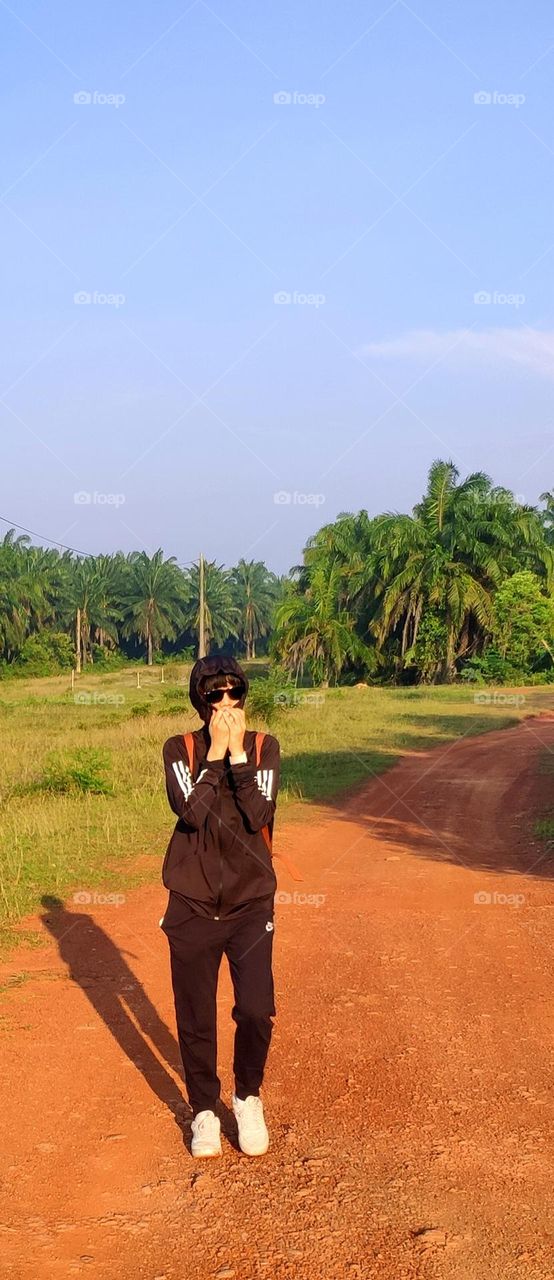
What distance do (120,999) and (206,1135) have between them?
2.12m

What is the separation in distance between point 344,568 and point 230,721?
46.1 metres

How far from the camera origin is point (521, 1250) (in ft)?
11.3

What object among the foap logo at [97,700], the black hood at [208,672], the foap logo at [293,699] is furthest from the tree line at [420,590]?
the black hood at [208,672]

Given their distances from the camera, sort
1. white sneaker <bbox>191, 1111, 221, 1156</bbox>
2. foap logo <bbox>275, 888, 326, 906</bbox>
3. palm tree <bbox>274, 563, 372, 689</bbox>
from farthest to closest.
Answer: palm tree <bbox>274, 563, 372, 689</bbox> < foap logo <bbox>275, 888, 326, 906</bbox> < white sneaker <bbox>191, 1111, 221, 1156</bbox>

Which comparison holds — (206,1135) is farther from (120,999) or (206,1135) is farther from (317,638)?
(317,638)

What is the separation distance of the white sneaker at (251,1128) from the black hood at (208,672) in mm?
1433

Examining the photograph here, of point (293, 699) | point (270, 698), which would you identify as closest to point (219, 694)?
point (270, 698)

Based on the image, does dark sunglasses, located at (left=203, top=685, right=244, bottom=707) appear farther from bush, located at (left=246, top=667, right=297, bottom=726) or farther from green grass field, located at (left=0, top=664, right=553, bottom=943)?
bush, located at (left=246, top=667, right=297, bottom=726)

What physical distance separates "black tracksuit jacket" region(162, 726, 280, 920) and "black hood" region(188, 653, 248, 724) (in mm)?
109

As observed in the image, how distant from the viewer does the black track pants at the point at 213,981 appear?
4.06m

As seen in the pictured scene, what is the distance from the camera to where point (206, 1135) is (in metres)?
4.10

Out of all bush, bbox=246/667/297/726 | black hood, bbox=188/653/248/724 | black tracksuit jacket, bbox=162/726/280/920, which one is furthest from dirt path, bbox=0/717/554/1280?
bush, bbox=246/667/297/726

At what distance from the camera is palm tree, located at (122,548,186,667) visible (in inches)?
2874

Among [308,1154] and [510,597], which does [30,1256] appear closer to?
[308,1154]
